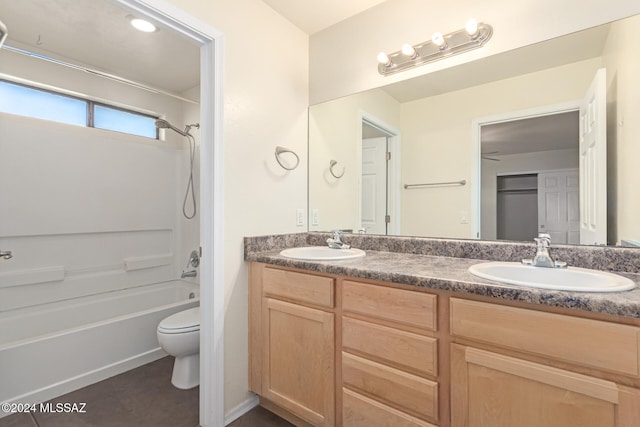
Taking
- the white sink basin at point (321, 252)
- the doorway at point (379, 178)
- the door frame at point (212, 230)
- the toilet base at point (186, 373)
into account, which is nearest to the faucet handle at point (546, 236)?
the doorway at point (379, 178)

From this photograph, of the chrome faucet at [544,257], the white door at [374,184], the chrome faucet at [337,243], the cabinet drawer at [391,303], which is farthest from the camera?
the white door at [374,184]

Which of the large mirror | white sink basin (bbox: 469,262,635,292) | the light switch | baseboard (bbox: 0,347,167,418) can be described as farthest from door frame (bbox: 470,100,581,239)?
baseboard (bbox: 0,347,167,418)

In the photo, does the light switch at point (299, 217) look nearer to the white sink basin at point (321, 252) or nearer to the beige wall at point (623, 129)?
the white sink basin at point (321, 252)

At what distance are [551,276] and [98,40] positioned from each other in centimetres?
312

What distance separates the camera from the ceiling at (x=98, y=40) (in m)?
1.85

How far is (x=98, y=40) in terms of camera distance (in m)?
2.22

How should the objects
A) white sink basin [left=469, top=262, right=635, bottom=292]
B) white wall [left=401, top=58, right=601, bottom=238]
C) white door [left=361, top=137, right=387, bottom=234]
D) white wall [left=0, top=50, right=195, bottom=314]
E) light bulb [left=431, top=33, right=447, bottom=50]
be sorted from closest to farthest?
white sink basin [left=469, top=262, right=635, bottom=292]
white wall [left=401, top=58, right=601, bottom=238]
light bulb [left=431, top=33, right=447, bottom=50]
white door [left=361, top=137, right=387, bottom=234]
white wall [left=0, top=50, right=195, bottom=314]

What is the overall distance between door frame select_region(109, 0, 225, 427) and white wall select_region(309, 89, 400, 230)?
748 millimetres

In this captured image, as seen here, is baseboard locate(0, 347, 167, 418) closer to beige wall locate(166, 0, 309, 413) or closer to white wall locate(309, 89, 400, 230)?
beige wall locate(166, 0, 309, 413)

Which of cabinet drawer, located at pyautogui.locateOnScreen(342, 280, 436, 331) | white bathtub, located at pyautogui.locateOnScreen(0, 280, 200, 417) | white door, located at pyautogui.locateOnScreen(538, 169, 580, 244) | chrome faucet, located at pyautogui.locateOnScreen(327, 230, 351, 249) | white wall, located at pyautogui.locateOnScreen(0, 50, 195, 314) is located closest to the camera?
cabinet drawer, located at pyautogui.locateOnScreen(342, 280, 436, 331)

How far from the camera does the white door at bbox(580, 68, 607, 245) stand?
1262 millimetres

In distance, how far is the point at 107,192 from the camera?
8.73ft

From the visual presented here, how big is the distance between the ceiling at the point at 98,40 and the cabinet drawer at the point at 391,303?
61.5 inches

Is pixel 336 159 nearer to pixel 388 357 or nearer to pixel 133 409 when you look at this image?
pixel 388 357
